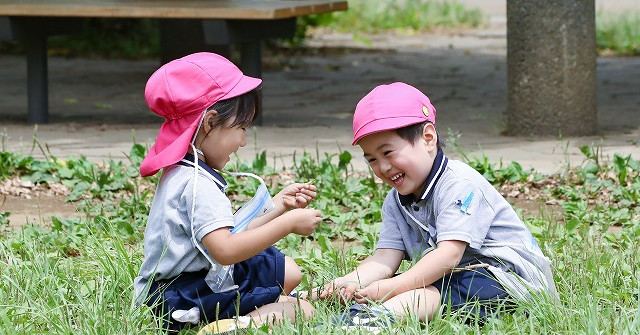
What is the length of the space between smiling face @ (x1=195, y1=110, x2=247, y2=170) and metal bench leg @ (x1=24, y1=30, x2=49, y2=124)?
13.4ft

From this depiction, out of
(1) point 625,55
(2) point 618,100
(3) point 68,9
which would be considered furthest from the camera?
(1) point 625,55

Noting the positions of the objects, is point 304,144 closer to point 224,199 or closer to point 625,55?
point 224,199

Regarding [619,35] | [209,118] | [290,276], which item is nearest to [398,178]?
[290,276]

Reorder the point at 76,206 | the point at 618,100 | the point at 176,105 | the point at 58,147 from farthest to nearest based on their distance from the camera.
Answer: the point at 618,100, the point at 58,147, the point at 76,206, the point at 176,105

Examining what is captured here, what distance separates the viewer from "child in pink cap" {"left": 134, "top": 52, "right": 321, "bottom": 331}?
9.29 feet

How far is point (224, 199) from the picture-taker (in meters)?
2.90

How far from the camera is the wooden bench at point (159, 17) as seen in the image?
20.5 feet

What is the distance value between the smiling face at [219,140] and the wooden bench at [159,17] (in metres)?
3.24

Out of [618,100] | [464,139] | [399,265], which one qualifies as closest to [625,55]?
[618,100]

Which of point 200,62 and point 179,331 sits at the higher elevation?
point 200,62

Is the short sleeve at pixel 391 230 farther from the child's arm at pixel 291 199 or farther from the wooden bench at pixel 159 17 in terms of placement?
the wooden bench at pixel 159 17

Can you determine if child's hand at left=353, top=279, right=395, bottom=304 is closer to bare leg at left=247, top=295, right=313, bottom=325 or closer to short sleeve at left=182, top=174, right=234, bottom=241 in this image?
bare leg at left=247, top=295, right=313, bottom=325

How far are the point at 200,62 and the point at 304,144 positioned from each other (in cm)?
301

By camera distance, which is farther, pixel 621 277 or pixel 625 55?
pixel 625 55
